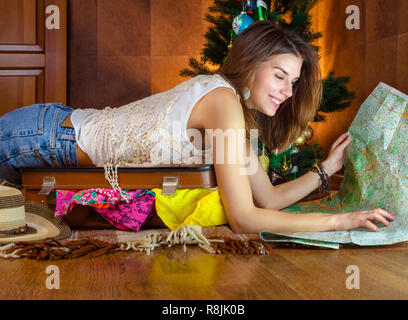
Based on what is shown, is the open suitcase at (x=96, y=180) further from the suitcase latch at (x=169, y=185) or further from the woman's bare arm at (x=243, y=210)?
the woman's bare arm at (x=243, y=210)

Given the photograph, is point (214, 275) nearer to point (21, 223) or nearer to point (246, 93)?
point (21, 223)

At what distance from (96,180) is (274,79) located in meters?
0.68

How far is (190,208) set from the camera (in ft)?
4.40

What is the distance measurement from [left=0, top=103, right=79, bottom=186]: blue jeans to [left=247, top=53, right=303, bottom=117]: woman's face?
661 millimetres

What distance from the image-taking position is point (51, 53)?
311cm

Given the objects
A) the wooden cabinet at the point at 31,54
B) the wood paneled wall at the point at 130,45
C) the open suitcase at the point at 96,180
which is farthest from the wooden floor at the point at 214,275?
the wooden cabinet at the point at 31,54

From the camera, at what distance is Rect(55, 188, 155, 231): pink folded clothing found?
4.31 ft

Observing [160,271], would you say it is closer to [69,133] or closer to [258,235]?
[258,235]

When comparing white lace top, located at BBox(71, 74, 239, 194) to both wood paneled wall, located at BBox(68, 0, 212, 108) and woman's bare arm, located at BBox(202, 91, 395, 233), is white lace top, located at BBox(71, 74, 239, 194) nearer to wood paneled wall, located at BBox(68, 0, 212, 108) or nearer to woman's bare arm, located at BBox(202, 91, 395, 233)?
woman's bare arm, located at BBox(202, 91, 395, 233)

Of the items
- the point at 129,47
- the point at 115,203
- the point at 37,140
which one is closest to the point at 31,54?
the point at 129,47

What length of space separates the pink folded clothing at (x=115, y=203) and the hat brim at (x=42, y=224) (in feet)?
0.12

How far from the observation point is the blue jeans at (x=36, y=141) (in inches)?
57.2

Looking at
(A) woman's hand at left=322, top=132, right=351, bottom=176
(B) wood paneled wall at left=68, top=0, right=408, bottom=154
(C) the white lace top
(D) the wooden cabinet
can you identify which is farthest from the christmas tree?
(D) the wooden cabinet
